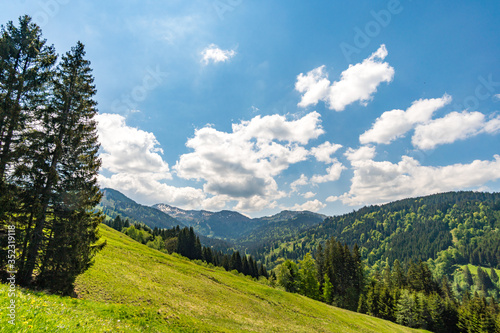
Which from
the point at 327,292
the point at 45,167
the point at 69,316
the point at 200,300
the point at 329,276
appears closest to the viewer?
the point at 69,316

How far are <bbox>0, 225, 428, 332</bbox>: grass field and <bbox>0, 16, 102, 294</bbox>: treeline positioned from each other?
3.83 m

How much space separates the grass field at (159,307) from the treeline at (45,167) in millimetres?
3832

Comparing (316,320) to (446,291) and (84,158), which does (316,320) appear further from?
(446,291)

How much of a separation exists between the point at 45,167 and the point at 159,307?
50.8 ft

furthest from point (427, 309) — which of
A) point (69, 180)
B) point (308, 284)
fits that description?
point (69, 180)

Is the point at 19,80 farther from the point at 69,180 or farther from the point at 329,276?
the point at 329,276

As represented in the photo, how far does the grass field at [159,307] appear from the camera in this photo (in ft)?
35.4

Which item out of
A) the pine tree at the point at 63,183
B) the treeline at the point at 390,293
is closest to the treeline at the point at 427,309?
the treeline at the point at 390,293

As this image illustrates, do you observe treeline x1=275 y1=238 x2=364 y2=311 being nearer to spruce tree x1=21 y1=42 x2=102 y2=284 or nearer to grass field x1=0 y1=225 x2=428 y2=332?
grass field x1=0 y1=225 x2=428 y2=332

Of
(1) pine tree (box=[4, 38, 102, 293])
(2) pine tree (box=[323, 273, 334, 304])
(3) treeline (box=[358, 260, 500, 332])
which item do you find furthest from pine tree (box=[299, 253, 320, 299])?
(1) pine tree (box=[4, 38, 102, 293])

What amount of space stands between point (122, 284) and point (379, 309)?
Answer: 82.2 metres

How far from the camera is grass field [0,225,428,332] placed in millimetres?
10781

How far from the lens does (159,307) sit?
2083 centimetres

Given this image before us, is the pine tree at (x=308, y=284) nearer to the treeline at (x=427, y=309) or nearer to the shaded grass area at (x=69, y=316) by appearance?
the treeline at (x=427, y=309)
